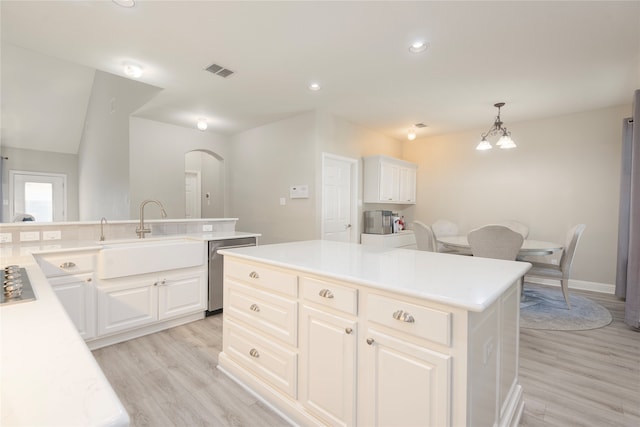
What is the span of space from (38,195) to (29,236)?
6412 mm

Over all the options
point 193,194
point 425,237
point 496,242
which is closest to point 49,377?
point 496,242

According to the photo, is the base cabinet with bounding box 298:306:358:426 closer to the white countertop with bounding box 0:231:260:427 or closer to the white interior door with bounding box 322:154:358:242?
the white countertop with bounding box 0:231:260:427

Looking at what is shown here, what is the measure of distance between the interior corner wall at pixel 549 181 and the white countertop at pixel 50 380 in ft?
18.3

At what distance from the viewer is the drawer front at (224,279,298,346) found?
1.64 metres

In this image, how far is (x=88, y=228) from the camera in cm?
288

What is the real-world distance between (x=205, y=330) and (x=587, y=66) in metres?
4.64

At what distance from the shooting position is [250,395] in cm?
187

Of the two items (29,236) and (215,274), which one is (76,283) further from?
(215,274)

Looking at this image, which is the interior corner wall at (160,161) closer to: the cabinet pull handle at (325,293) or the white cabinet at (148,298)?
the white cabinet at (148,298)

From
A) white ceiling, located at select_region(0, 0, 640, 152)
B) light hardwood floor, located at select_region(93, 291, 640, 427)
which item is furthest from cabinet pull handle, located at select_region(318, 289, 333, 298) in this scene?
white ceiling, located at select_region(0, 0, 640, 152)

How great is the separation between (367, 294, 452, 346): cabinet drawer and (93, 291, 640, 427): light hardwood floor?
972mm

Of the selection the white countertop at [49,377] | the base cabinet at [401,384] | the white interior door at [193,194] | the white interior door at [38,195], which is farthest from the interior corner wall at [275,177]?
the white interior door at [38,195]

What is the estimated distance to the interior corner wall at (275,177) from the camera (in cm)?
431

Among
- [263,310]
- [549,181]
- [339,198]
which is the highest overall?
[549,181]
